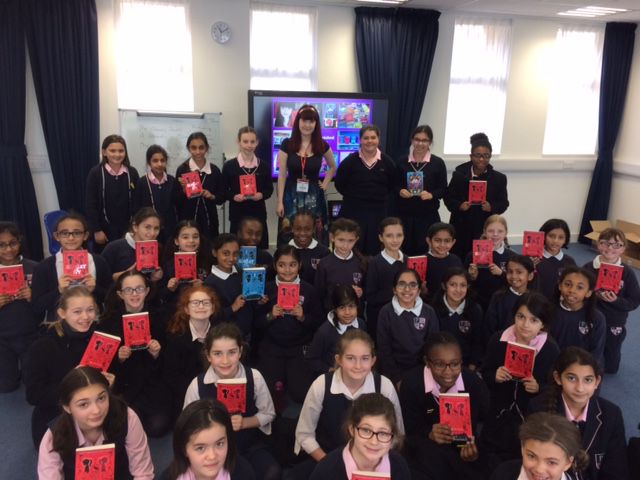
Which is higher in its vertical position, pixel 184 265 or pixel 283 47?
pixel 283 47

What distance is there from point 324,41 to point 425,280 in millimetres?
4038

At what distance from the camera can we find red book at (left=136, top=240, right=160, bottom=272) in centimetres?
377

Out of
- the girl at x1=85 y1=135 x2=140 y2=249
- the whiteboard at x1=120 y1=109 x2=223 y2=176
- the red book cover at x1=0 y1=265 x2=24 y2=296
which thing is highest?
the whiteboard at x1=120 y1=109 x2=223 y2=176

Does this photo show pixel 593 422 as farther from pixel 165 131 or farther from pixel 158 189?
pixel 165 131

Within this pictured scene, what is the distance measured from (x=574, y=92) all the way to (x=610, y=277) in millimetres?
5231

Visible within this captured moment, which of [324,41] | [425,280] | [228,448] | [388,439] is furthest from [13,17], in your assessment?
[388,439]

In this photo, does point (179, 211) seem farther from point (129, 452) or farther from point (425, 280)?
point (129, 452)

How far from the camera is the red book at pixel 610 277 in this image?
3836mm

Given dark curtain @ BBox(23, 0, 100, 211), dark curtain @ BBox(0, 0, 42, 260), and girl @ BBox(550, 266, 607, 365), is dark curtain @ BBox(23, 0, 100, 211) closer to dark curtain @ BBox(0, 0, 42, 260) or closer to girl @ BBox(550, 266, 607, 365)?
dark curtain @ BBox(0, 0, 42, 260)

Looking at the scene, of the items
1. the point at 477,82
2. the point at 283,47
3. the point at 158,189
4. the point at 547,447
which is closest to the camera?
the point at 547,447

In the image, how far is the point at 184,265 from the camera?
12.4ft

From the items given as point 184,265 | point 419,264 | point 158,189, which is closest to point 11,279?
point 184,265

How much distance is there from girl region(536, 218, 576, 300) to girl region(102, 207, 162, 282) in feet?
10.6

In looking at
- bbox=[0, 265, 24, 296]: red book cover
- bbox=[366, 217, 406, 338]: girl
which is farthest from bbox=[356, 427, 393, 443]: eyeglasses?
bbox=[0, 265, 24, 296]: red book cover
